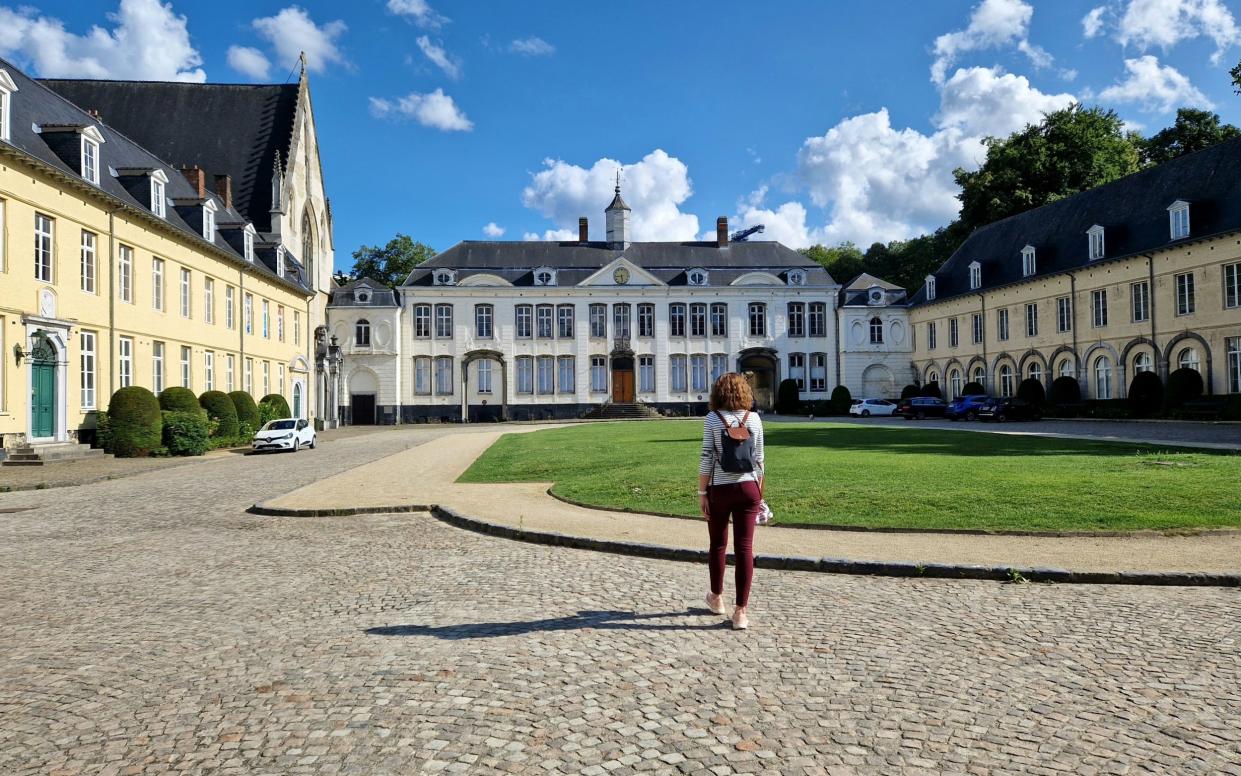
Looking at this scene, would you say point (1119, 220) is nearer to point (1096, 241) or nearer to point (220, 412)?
point (1096, 241)

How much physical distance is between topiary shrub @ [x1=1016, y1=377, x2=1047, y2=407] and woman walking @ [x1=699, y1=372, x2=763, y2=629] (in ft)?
134

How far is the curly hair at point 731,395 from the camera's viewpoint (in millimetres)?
6152

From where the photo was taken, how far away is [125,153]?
31.1 meters

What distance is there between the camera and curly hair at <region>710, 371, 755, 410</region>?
6.15 m

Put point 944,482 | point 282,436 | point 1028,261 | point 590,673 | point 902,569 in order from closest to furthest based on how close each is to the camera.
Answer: point 590,673
point 902,569
point 944,482
point 282,436
point 1028,261

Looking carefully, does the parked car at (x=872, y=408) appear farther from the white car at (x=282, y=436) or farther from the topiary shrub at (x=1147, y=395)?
the white car at (x=282, y=436)

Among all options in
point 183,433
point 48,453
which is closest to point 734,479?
point 48,453

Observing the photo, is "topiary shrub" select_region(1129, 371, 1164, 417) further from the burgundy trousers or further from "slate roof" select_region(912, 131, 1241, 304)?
the burgundy trousers

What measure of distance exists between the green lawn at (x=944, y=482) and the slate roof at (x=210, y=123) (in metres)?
33.4

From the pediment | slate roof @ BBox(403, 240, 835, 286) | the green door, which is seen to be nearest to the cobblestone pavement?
the green door

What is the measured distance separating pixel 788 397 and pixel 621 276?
14060 millimetres

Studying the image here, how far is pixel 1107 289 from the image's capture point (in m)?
39.9

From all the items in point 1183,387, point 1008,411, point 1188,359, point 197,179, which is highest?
point 197,179

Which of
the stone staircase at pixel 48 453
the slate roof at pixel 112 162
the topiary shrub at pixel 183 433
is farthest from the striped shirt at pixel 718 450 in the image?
the topiary shrub at pixel 183 433
